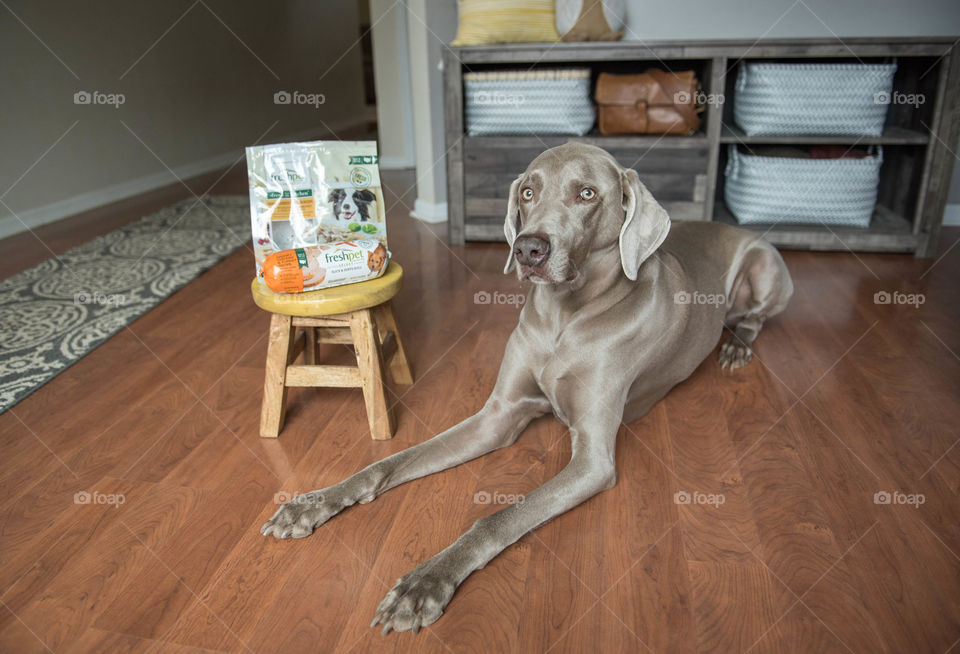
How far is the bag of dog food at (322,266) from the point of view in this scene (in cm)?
164

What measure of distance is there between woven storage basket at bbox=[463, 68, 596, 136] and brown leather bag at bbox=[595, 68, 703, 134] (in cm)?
11

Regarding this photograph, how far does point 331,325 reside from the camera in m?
1.79

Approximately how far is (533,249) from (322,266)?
0.55 metres

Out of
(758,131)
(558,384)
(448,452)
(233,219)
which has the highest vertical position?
(758,131)

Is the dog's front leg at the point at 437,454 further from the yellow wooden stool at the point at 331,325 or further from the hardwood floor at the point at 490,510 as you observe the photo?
the yellow wooden stool at the point at 331,325

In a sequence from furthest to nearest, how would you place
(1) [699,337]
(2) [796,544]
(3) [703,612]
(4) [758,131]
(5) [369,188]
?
(4) [758,131] < (1) [699,337] < (5) [369,188] < (2) [796,544] < (3) [703,612]

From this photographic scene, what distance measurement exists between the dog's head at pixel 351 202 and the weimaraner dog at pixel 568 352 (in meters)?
0.40

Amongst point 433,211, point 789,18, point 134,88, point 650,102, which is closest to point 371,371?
point 650,102

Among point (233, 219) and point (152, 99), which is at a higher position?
point (152, 99)

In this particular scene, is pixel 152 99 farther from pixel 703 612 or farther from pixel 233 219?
pixel 703 612

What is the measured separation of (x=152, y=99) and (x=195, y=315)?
3.01 m

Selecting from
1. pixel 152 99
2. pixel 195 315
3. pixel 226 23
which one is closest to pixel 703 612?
pixel 195 315

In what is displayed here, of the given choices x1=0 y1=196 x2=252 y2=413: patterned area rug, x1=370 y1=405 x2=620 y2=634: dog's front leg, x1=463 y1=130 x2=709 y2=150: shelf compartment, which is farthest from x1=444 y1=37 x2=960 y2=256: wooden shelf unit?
x1=370 y1=405 x2=620 y2=634: dog's front leg

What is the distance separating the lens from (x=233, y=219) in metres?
4.08
